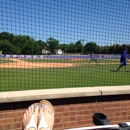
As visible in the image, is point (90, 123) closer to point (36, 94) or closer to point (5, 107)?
point (36, 94)

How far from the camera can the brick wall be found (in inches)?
93.2

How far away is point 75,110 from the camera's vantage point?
2.67 meters

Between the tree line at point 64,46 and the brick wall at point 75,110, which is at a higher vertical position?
the tree line at point 64,46

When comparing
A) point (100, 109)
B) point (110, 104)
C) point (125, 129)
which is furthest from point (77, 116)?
point (125, 129)

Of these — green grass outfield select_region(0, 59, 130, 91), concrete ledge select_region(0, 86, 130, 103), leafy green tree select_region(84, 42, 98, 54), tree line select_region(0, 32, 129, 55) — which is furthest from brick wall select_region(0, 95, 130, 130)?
green grass outfield select_region(0, 59, 130, 91)

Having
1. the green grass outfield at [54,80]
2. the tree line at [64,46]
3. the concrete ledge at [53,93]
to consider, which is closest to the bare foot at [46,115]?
the concrete ledge at [53,93]

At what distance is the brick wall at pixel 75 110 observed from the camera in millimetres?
2367

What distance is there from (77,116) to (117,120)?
2.46 feet

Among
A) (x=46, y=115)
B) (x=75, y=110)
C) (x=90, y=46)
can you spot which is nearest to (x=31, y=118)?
(x=46, y=115)

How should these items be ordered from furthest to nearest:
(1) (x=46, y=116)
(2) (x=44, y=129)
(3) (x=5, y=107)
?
1. (3) (x=5, y=107)
2. (1) (x=46, y=116)
3. (2) (x=44, y=129)

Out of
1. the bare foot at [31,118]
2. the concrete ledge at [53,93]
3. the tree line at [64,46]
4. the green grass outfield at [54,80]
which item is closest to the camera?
the bare foot at [31,118]

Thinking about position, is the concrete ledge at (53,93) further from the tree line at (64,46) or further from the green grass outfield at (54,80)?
the green grass outfield at (54,80)

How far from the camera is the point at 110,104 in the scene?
113 inches

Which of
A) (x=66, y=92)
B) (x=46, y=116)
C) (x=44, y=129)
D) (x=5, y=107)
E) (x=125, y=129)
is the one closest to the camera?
(x=125, y=129)
